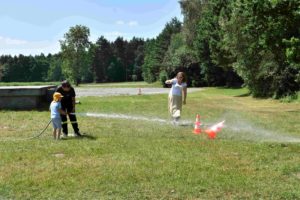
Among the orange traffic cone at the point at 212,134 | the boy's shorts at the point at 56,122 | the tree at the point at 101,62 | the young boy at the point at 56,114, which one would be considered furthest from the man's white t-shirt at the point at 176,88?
the tree at the point at 101,62

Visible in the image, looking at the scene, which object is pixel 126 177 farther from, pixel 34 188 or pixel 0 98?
pixel 0 98

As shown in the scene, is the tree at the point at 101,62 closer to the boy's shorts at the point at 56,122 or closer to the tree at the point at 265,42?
the tree at the point at 265,42

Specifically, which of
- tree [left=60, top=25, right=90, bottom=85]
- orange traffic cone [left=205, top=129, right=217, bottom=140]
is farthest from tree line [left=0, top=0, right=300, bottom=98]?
orange traffic cone [left=205, top=129, right=217, bottom=140]

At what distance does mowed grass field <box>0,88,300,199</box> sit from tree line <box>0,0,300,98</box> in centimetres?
887

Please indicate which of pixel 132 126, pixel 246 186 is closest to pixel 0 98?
pixel 132 126

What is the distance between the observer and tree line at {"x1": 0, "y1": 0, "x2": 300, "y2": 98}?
22.0 metres

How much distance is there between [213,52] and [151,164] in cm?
4089

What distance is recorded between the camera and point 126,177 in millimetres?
7699

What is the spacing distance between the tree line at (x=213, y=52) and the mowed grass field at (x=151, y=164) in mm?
8867

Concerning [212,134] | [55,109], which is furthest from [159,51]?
[55,109]

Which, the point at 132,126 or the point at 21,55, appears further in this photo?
the point at 21,55

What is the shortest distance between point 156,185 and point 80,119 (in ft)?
34.2

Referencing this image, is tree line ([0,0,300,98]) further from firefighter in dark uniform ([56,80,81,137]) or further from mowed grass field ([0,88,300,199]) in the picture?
firefighter in dark uniform ([56,80,81,137])

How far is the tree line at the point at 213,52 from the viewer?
22.0m
